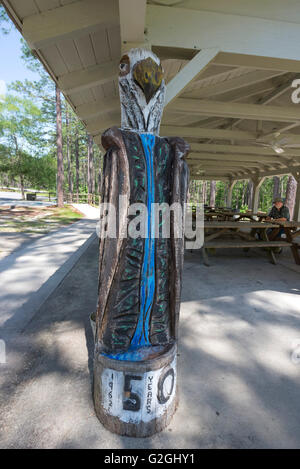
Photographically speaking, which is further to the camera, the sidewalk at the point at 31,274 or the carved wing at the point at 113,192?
the sidewalk at the point at 31,274

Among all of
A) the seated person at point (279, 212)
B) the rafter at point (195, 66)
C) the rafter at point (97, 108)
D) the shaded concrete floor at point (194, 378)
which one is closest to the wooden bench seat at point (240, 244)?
the seated person at point (279, 212)

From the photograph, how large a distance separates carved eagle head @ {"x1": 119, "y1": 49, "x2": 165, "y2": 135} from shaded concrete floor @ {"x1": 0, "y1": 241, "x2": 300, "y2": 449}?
1.80m

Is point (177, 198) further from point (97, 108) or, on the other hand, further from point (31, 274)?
point (97, 108)

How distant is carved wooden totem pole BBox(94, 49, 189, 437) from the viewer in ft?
4.42

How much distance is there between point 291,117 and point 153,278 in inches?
212

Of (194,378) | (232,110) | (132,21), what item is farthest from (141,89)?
(232,110)

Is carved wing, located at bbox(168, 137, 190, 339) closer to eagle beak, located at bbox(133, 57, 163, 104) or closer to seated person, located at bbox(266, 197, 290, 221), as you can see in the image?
eagle beak, located at bbox(133, 57, 163, 104)

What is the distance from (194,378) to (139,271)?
1148 mm

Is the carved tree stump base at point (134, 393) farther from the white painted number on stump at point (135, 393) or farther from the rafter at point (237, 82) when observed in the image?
the rafter at point (237, 82)

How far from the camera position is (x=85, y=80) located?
367cm

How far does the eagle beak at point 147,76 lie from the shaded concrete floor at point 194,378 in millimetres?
1950

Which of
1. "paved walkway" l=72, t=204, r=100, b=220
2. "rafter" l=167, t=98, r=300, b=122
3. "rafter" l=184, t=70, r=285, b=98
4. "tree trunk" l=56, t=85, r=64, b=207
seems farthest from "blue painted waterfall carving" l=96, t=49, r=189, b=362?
"tree trunk" l=56, t=85, r=64, b=207

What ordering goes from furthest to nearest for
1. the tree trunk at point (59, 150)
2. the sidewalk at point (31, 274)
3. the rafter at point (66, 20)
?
the tree trunk at point (59, 150) < the sidewalk at point (31, 274) < the rafter at point (66, 20)

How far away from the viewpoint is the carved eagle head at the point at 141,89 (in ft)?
4.48
